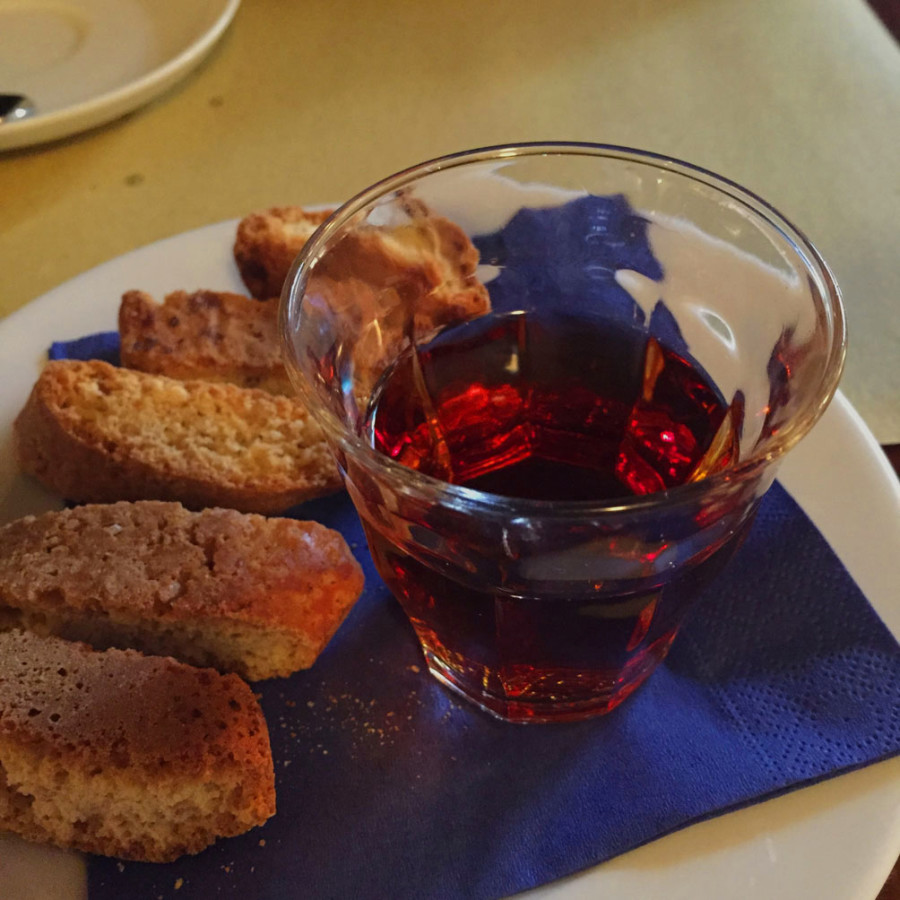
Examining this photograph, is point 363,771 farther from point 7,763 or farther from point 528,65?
point 528,65

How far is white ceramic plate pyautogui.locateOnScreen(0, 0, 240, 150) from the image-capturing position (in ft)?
4.78

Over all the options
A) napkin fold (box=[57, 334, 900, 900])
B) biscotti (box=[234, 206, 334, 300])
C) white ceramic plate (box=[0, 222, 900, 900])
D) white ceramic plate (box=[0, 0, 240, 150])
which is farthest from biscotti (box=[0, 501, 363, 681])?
white ceramic plate (box=[0, 0, 240, 150])

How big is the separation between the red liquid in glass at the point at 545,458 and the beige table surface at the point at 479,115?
0.58 metres

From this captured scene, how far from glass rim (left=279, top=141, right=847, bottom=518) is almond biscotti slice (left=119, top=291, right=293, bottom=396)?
0.30m

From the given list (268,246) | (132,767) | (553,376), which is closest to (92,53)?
(268,246)

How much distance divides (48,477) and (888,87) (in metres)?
1.65

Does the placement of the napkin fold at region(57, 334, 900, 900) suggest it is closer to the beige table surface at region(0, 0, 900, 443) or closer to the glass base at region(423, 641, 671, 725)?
the glass base at region(423, 641, 671, 725)

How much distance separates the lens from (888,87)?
1678mm

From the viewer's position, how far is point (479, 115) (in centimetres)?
166

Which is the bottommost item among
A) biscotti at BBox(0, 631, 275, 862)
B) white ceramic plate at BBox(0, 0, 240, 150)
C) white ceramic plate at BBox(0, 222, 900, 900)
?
white ceramic plate at BBox(0, 222, 900, 900)

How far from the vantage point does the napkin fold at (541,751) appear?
675 mm

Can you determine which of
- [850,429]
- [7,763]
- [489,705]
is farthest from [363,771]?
[850,429]

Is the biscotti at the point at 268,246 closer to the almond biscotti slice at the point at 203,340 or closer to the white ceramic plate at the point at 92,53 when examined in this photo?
the almond biscotti slice at the point at 203,340

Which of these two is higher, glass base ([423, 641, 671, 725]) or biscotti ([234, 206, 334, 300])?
biscotti ([234, 206, 334, 300])
